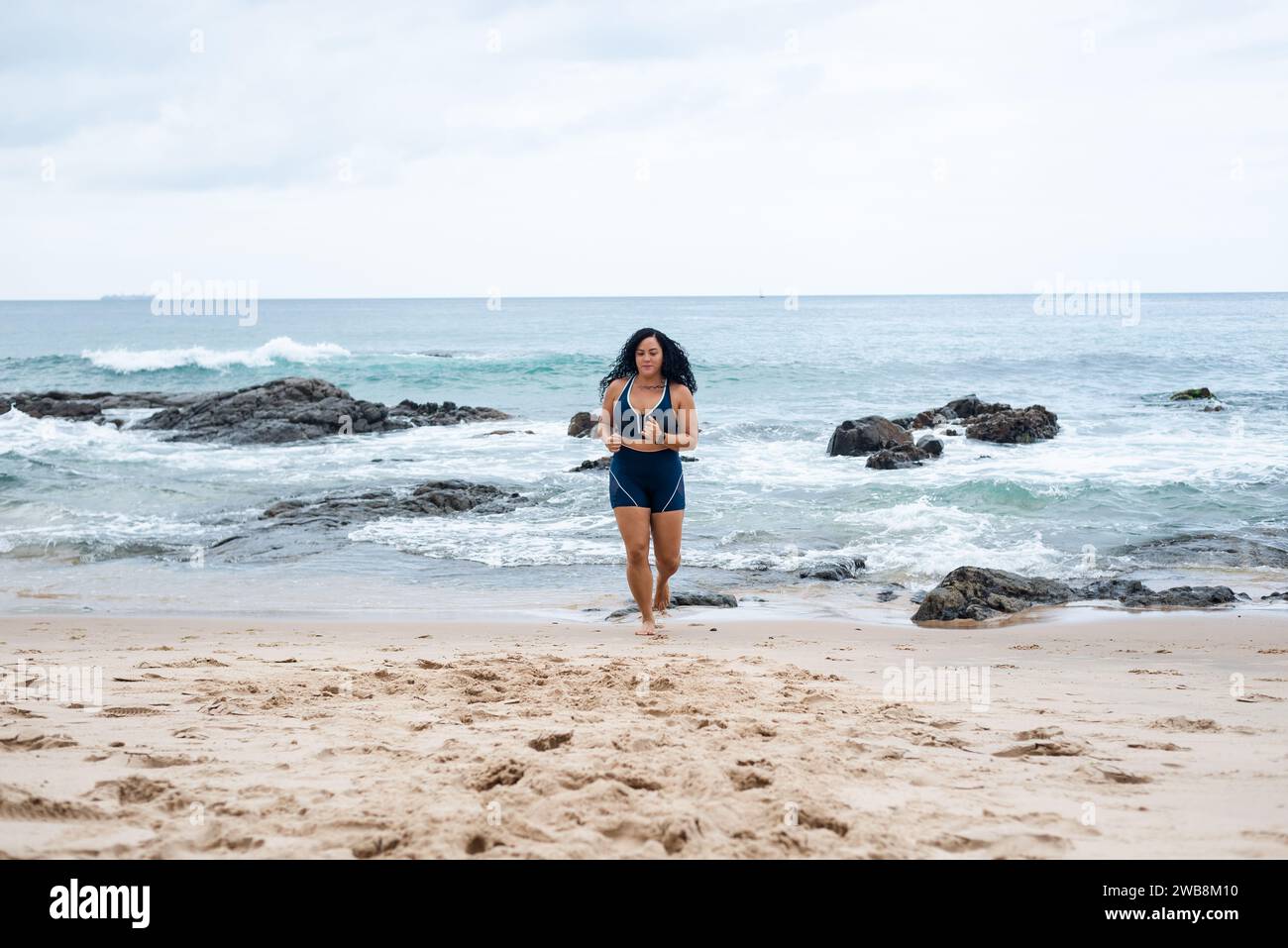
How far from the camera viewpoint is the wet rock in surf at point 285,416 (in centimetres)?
2092

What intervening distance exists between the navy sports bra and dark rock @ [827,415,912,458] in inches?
451

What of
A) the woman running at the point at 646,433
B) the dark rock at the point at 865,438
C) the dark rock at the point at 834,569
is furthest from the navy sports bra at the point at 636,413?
the dark rock at the point at 865,438

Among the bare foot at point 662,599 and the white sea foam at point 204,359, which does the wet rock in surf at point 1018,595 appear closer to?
the bare foot at point 662,599

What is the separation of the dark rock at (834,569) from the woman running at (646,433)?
2.87 meters

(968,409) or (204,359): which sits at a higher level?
(204,359)

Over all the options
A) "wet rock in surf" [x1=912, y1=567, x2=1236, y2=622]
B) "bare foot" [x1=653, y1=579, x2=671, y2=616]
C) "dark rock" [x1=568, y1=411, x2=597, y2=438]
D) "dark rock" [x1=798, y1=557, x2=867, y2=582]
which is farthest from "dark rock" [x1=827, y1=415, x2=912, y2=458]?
"bare foot" [x1=653, y1=579, x2=671, y2=616]

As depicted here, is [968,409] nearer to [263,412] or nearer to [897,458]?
[897,458]

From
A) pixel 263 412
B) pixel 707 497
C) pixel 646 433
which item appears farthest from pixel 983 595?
pixel 263 412

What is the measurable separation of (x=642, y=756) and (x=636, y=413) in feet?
11.3

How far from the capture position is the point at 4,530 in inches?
465

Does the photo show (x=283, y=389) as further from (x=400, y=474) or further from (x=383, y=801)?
(x=383, y=801)

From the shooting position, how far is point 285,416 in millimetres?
21688

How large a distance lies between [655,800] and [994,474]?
42.3ft

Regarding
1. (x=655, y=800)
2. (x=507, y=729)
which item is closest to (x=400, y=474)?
(x=507, y=729)
